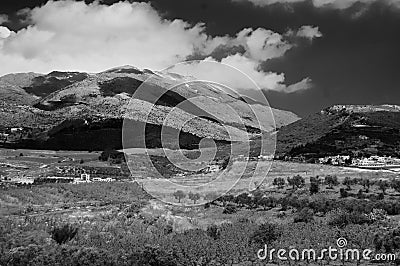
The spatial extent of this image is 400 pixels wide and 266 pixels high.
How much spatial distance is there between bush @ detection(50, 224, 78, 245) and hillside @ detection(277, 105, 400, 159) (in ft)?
301

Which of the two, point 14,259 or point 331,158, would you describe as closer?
point 14,259

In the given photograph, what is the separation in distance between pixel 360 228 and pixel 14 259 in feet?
67.1

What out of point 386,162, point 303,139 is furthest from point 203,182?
point 303,139

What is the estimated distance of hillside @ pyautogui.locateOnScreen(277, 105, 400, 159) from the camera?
124m

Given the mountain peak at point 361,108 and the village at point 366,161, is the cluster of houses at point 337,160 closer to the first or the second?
the village at point 366,161

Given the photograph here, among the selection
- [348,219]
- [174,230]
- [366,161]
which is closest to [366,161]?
[366,161]

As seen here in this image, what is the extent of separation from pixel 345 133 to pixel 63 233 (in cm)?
12795

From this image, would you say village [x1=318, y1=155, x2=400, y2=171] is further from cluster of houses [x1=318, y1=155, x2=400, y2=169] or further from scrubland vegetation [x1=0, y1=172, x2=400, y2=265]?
scrubland vegetation [x1=0, y1=172, x2=400, y2=265]

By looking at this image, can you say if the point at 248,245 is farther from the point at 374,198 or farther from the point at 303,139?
the point at 303,139

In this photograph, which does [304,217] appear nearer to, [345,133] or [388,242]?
[388,242]

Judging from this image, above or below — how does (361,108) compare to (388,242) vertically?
above

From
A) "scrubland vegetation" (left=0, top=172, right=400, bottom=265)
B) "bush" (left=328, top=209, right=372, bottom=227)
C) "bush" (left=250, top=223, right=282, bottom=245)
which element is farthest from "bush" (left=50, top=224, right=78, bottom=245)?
"bush" (left=328, top=209, right=372, bottom=227)

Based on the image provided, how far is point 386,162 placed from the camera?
100 meters

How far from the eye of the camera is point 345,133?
14400 centimetres
